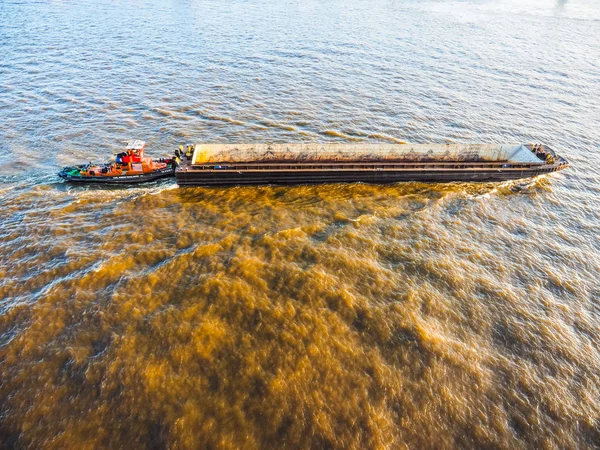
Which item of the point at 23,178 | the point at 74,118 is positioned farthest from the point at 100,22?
the point at 23,178

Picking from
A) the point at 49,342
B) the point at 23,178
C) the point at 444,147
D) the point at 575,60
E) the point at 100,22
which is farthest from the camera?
the point at 100,22

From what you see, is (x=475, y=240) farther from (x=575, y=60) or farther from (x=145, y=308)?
(x=575, y=60)

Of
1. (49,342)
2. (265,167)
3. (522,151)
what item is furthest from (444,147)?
(49,342)

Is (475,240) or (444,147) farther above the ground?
(444,147)

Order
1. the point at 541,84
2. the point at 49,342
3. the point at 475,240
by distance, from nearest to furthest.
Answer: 1. the point at 49,342
2. the point at 475,240
3. the point at 541,84

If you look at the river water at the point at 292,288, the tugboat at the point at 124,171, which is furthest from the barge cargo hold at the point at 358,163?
the tugboat at the point at 124,171

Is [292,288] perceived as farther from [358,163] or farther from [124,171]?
[124,171]

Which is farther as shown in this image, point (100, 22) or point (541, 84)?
point (100, 22)
